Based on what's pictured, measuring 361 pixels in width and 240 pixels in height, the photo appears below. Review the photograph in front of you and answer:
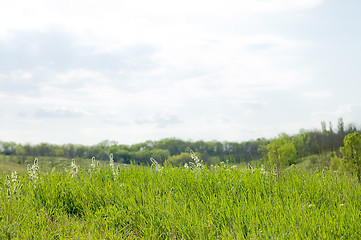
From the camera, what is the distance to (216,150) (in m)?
→ 39.9

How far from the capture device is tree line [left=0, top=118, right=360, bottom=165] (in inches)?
244

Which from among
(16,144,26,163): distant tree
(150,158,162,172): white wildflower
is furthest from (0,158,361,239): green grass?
(16,144,26,163): distant tree

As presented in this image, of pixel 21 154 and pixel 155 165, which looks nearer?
pixel 155 165

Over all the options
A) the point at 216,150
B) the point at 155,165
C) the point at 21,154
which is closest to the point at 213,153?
the point at 155,165

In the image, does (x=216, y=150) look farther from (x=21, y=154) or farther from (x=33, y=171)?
(x=33, y=171)

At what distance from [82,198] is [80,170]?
4.03 ft

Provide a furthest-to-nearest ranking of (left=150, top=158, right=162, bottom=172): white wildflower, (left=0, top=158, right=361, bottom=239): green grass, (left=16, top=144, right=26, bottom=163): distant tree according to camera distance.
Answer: (left=16, top=144, right=26, bottom=163): distant tree, (left=150, top=158, right=162, bottom=172): white wildflower, (left=0, top=158, right=361, bottom=239): green grass

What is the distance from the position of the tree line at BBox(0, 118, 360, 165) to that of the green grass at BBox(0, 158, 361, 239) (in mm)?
613

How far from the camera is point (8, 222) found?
406 centimetres

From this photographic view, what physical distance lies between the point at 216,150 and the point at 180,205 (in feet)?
120

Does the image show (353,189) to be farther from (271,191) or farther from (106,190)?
(106,190)

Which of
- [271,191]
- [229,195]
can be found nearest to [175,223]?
[229,195]

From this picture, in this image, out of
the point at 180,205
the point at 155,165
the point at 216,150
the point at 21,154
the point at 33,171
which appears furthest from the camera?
the point at 216,150

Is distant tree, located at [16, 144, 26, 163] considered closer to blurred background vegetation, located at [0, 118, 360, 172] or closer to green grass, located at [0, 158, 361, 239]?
blurred background vegetation, located at [0, 118, 360, 172]
